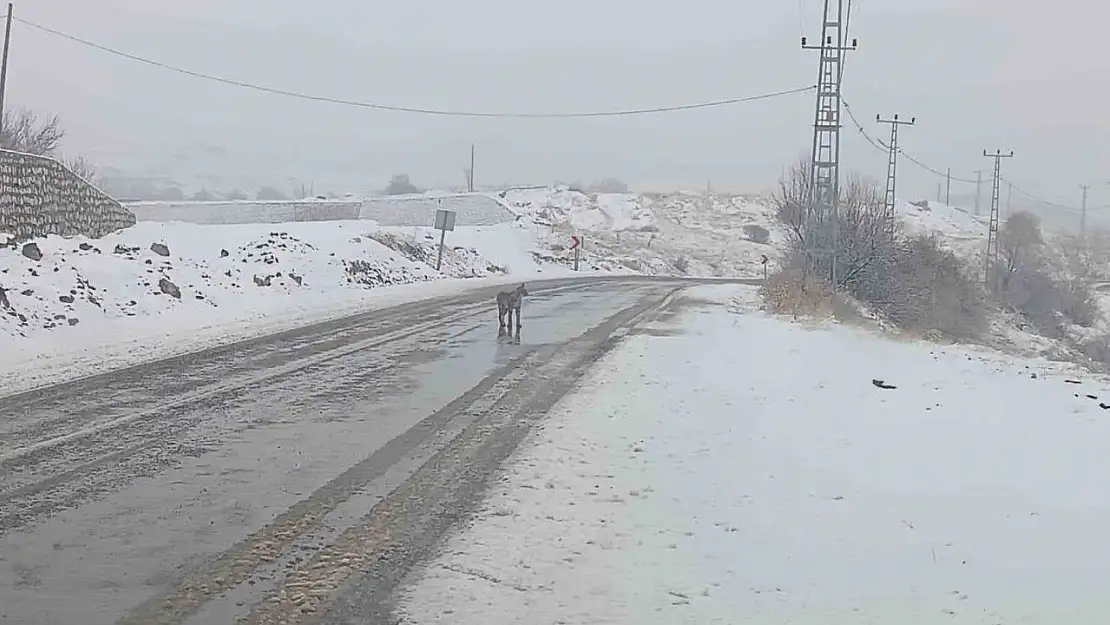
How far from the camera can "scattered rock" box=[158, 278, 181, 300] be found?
22.2m

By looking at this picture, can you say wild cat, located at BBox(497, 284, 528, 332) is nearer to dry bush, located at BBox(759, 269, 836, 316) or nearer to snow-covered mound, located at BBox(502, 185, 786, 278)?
dry bush, located at BBox(759, 269, 836, 316)

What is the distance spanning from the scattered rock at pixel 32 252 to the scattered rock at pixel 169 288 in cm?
238

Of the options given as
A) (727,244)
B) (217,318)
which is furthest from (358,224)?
(727,244)

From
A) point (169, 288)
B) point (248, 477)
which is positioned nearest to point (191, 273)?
point (169, 288)

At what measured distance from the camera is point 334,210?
67312 millimetres

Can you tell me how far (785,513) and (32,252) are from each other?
17196 millimetres

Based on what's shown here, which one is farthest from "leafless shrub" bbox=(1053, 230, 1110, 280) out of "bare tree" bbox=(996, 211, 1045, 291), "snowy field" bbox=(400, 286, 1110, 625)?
"snowy field" bbox=(400, 286, 1110, 625)

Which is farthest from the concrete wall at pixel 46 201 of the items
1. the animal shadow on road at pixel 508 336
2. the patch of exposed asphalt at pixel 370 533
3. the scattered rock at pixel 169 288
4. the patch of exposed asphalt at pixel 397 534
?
the patch of exposed asphalt at pixel 397 534

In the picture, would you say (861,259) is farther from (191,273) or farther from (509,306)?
(191,273)

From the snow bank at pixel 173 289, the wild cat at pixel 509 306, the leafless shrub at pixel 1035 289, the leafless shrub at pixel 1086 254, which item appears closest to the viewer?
the snow bank at pixel 173 289

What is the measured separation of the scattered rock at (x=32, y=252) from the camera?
66.9 ft

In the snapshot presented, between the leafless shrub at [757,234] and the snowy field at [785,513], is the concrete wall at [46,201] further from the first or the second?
the leafless shrub at [757,234]

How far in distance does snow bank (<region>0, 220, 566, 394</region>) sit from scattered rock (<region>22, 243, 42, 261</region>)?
26mm

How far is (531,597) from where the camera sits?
582cm
